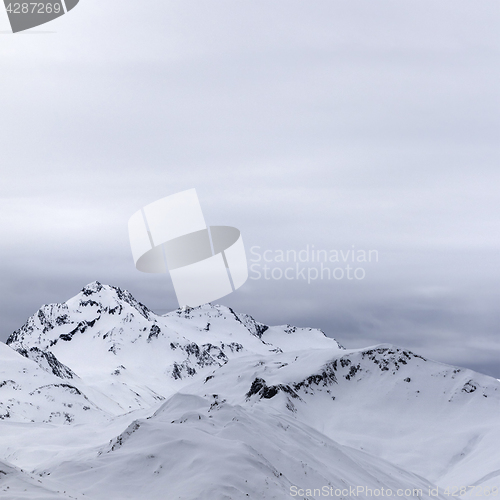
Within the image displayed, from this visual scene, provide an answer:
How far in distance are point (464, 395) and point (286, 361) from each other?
37471 mm

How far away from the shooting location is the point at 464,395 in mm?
111438

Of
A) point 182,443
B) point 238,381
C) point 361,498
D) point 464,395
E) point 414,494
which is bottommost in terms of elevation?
point 464,395

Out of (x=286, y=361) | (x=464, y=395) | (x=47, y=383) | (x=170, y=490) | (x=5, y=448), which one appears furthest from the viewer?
(x=47, y=383)

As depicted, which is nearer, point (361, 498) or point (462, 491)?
point (361, 498)

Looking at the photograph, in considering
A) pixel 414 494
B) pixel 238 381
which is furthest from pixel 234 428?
pixel 238 381

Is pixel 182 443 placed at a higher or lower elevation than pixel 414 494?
higher

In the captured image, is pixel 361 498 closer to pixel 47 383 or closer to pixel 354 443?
pixel 354 443

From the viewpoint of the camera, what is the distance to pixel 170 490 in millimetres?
31266

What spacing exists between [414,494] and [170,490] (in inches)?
1021

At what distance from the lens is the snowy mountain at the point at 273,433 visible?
3319 cm

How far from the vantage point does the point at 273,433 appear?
4469 centimetres

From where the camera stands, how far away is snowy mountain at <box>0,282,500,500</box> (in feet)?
109

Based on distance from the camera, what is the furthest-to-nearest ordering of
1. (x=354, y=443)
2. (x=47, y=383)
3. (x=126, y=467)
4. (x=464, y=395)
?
1. (x=47, y=383)
2. (x=464, y=395)
3. (x=354, y=443)
4. (x=126, y=467)

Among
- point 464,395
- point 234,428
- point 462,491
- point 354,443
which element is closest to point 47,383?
point 354,443
